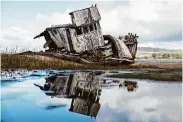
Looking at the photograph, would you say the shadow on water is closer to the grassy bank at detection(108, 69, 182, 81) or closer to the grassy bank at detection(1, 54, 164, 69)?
the grassy bank at detection(108, 69, 182, 81)

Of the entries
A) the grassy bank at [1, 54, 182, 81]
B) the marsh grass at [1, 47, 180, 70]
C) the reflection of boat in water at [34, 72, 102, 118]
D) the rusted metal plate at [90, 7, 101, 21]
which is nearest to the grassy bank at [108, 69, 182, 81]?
the grassy bank at [1, 54, 182, 81]

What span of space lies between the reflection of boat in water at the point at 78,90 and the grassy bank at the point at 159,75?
61 centimetres

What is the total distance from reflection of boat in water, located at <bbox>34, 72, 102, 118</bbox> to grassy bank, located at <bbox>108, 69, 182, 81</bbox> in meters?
0.61

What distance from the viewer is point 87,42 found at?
8922mm

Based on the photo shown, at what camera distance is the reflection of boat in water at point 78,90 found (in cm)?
587

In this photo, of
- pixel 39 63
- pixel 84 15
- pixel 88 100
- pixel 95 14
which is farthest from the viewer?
pixel 84 15

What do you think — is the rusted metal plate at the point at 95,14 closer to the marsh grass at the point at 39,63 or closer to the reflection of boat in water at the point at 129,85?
the marsh grass at the point at 39,63

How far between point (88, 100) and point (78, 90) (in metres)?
0.31

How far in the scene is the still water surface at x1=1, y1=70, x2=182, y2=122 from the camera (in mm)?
5656

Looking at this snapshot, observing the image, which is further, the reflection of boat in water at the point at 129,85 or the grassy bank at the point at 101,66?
the grassy bank at the point at 101,66

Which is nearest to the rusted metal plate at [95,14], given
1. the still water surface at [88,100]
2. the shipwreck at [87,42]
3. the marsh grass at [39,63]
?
the shipwreck at [87,42]

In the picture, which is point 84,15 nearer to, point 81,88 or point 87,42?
point 87,42

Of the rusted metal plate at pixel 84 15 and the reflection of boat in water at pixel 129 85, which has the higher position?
the rusted metal plate at pixel 84 15

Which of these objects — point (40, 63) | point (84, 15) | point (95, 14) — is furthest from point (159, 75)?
point (84, 15)
